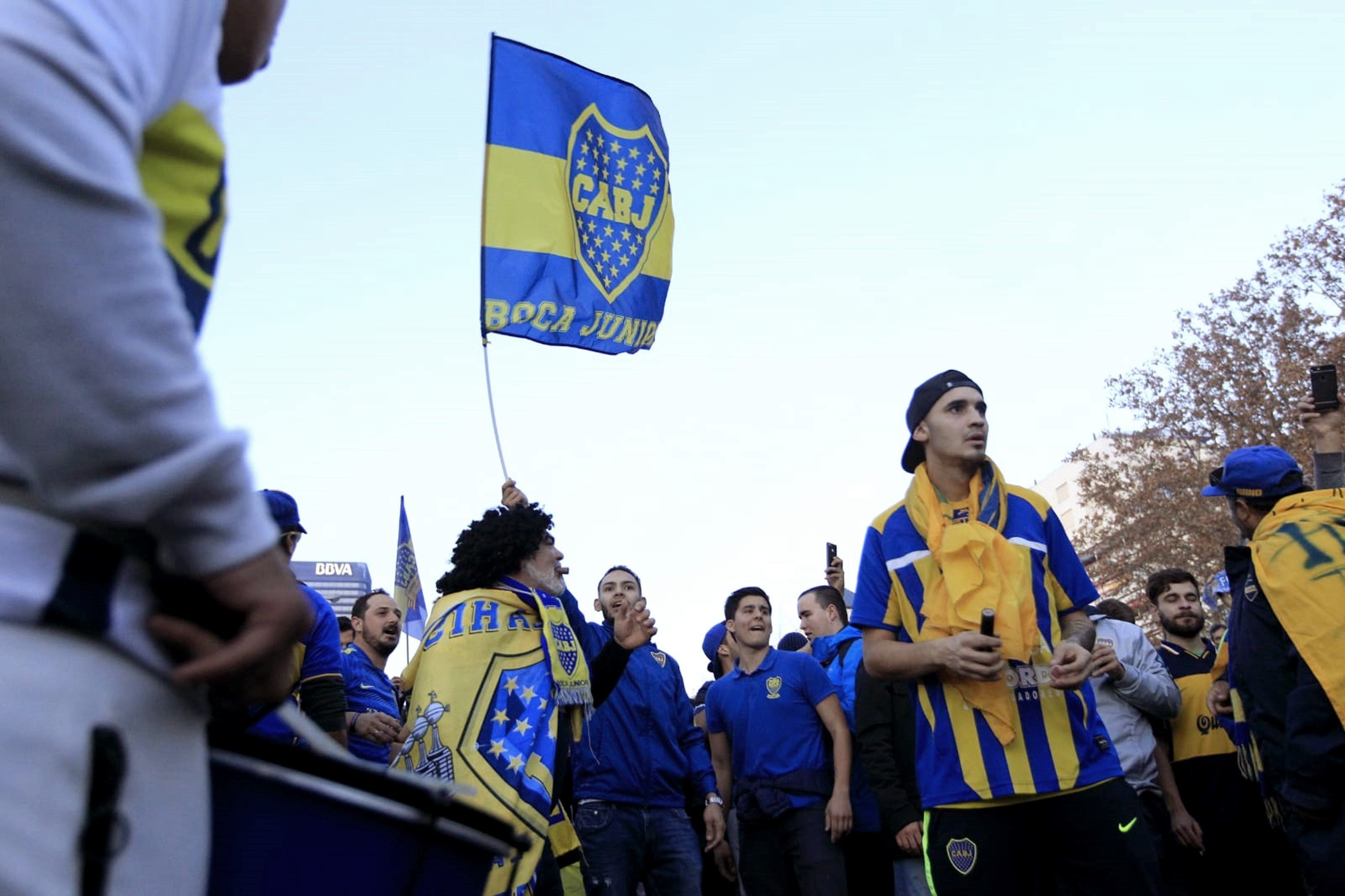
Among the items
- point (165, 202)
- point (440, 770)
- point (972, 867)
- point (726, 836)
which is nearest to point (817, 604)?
point (726, 836)

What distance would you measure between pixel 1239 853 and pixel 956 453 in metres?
4.26

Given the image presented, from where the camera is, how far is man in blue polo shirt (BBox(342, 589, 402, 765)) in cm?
657

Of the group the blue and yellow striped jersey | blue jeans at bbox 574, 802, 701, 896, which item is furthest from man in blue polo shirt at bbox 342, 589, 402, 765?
the blue and yellow striped jersey

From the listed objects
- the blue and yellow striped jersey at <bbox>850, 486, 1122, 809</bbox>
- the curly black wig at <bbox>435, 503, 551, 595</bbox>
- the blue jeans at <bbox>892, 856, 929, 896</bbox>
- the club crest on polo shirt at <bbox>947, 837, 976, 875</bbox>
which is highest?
the curly black wig at <bbox>435, 503, 551, 595</bbox>

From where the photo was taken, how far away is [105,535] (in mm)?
1298

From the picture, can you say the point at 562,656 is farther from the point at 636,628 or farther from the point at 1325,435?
the point at 1325,435

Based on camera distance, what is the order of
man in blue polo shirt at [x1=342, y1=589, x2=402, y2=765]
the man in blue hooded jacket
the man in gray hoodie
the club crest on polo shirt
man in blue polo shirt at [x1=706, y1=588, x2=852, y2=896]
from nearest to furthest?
the club crest on polo shirt < man in blue polo shirt at [x1=342, y1=589, x2=402, y2=765] < the man in gray hoodie < man in blue polo shirt at [x1=706, y1=588, x2=852, y2=896] < the man in blue hooded jacket

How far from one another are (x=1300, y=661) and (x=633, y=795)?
4.32 m

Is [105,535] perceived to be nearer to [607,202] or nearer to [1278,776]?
[1278,776]

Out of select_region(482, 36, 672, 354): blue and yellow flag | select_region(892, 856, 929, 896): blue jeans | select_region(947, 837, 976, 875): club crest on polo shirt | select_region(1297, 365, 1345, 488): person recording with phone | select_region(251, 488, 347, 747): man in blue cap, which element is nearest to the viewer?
select_region(947, 837, 976, 875): club crest on polo shirt

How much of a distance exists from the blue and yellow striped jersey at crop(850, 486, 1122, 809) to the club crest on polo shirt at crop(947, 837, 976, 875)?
→ 139mm

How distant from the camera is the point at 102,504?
124 cm

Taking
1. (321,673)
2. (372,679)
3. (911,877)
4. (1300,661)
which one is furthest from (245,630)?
(911,877)

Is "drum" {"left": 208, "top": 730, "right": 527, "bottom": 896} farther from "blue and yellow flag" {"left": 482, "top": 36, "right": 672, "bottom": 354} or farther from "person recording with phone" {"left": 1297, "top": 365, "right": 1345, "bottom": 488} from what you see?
"blue and yellow flag" {"left": 482, "top": 36, "right": 672, "bottom": 354}
